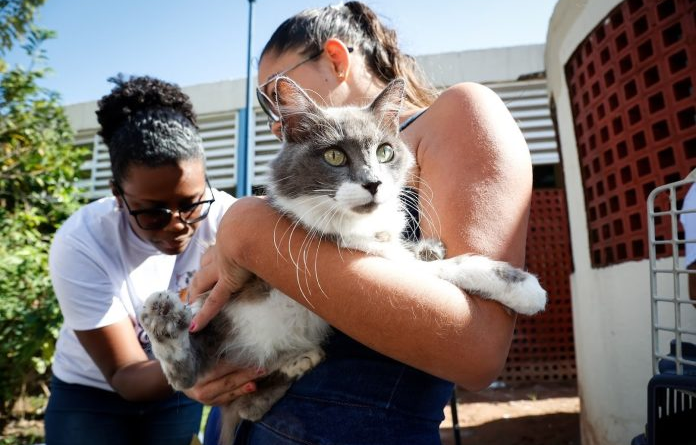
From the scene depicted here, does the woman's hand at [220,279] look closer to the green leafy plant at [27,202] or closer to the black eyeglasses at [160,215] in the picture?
the black eyeglasses at [160,215]

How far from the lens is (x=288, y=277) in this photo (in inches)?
47.9

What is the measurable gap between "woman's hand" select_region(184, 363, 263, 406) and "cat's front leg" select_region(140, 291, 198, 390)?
0.07 meters

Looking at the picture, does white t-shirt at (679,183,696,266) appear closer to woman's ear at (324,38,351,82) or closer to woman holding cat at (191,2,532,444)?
woman holding cat at (191,2,532,444)

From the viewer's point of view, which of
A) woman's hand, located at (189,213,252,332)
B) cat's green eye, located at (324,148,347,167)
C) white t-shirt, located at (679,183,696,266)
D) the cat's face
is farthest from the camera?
white t-shirt, located at (679,183,696,266)

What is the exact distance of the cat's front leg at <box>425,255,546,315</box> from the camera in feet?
4.04

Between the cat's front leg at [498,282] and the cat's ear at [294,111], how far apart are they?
71 centimetres

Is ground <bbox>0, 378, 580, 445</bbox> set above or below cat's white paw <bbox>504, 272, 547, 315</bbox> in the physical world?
below

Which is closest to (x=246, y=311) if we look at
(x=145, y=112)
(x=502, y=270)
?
(x=502, y=270)

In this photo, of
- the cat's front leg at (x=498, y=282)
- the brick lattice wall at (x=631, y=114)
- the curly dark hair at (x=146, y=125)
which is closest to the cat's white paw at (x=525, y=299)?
the cat's front leg at (x=498, y=282)

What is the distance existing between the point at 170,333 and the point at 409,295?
2.57 ft

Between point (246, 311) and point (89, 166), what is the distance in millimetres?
7631

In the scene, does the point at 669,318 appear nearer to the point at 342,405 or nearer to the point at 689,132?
the point at 689,132

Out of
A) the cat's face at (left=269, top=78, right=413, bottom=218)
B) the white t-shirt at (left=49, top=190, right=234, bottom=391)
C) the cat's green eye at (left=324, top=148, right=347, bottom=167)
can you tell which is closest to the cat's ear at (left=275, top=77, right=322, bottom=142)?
the cat's face at (left=269, top=78, right=413, bottom=218)

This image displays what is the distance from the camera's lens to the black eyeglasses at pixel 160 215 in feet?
7.45
